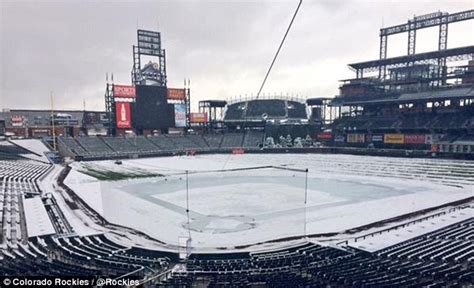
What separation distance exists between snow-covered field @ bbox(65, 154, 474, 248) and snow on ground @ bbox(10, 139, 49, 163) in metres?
11.8

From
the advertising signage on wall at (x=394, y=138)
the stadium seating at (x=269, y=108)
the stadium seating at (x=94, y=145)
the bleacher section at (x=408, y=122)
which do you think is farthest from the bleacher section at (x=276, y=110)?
the stadium seating at (x=94, y=145)

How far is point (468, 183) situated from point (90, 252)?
39.0 m

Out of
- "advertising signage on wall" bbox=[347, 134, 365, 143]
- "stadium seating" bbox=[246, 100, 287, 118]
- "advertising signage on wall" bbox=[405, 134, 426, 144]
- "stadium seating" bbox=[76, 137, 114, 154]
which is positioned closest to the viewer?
"advertising signage on wall" bbox=[405, 134, 426, 144]

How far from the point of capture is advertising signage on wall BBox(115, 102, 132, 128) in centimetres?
6881

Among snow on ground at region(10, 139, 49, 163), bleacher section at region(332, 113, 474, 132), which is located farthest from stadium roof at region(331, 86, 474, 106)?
snow on ground at region(10, 139, 49, 163)

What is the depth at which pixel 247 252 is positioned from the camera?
18.1 meters

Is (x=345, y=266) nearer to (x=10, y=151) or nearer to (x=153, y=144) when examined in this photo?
(x=10, y=151)

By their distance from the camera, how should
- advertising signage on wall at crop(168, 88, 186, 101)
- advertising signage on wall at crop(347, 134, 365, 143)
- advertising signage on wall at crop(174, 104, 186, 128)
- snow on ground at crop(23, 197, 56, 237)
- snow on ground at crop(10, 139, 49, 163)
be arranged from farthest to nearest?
1. advertising signage on wall at crop(174, 104, 186, 128)
2. advertising signage on wall at crop(168, 88, 186, 101)
3. advertising signage on wall at crop(347, 134, 365, 143)
4. snow on ground at crop(10, 139, 49, 163)
5. snow on ground at crop(23, 197, 56, 237)

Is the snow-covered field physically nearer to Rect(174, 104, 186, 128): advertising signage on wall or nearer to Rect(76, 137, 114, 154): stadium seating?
Rect(76, 137, 114, 154): stadium seating

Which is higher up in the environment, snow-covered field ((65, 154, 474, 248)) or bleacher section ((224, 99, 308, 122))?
bleacher section ((224, 99, 308, 122))

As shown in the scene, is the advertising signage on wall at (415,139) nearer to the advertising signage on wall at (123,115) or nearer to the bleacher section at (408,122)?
the bleacher section at (408,122)

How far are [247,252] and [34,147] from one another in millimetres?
60108

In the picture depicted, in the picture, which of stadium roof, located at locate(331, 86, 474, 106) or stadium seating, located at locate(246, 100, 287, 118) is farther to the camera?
stadium seating, located at locate(246, 100, 287, 118)

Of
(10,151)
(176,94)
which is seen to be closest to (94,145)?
(10,151)
